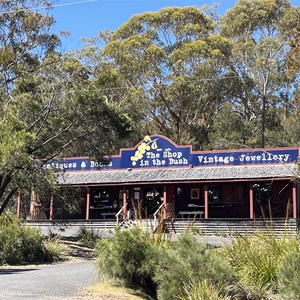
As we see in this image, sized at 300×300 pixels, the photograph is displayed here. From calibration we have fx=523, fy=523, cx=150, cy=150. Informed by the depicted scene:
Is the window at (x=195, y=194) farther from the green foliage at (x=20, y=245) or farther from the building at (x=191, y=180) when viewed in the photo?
the green foliage at (x=20, y=245)

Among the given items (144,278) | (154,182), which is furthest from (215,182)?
(144,278)

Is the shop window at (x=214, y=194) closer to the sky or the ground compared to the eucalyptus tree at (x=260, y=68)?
closer to the ground

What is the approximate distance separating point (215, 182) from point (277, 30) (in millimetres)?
23468

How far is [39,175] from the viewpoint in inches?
755

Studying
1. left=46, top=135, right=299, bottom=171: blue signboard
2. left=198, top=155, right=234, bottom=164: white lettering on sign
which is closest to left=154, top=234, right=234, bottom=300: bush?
left=46, top=135, right=299, bottom=171: blue signboard

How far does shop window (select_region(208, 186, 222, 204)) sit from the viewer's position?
3209cm

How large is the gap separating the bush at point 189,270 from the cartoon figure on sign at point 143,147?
22200mm

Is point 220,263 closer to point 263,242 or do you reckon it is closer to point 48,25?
point 263,242

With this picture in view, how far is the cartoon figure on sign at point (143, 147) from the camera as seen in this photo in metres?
31.7

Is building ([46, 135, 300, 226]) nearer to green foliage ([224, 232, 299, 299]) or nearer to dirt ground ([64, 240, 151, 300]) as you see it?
dirt ground ([64, 240, 151, 300])

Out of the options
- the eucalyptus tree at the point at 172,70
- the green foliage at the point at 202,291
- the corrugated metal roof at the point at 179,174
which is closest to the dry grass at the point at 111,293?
the green foliage at the point at 202,291

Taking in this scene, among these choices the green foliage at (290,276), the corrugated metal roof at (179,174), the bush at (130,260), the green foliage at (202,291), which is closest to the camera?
the green foliage at (290,276)

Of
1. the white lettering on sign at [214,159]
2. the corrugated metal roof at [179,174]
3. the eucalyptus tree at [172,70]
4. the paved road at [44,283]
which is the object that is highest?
the eucalyptus tree at [172,70]

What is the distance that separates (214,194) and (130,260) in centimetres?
2206
